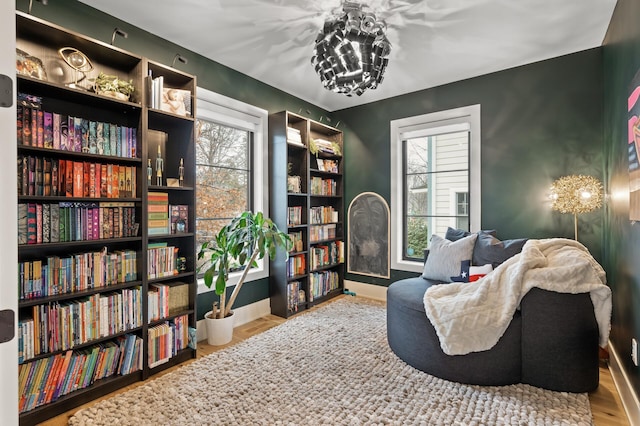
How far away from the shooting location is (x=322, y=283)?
4129mm

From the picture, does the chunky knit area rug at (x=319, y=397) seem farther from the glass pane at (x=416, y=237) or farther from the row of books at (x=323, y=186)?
the row of books at (x=323, y=186)

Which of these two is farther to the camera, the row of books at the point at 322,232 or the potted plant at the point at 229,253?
the row of books at the point at 322,232

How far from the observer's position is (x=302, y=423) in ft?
5.85

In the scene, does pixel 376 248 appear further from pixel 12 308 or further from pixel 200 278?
pixel 12 308

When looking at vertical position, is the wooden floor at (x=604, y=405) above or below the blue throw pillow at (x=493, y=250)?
below

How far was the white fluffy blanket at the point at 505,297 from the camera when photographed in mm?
2006

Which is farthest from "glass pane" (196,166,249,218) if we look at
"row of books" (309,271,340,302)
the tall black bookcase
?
"row of books" (309,271,340,302)

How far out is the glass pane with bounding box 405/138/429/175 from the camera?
407 centimetres

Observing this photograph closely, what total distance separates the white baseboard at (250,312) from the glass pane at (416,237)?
1.88m

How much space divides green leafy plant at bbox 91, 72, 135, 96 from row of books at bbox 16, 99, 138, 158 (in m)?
0.23

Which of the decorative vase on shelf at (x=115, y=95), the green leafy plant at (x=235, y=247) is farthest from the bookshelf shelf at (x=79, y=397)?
the decorative vase on shelf at (x=115, y=95)

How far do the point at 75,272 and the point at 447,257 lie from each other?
9.33ft

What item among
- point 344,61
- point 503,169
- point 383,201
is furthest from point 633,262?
point 383,201

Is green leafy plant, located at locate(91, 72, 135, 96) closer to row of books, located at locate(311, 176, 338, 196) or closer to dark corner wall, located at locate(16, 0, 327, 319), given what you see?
dark corner wall, located at locate(16, 0, 327, 319)
